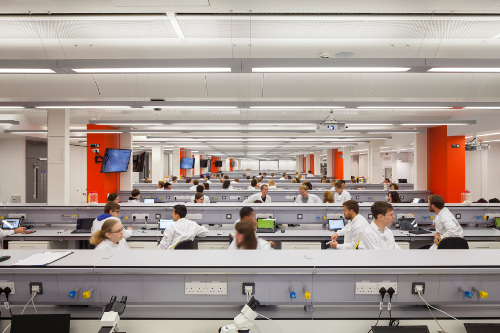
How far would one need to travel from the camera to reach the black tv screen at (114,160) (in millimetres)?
8586

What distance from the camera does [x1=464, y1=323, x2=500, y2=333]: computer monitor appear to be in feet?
7.39

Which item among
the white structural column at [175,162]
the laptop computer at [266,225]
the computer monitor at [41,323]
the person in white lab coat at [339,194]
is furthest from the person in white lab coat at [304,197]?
the white structural column at [175,162]

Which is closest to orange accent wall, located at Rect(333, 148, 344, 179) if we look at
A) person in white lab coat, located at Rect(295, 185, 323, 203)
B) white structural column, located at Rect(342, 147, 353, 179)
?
white structural column, located at Rect(342, 147, 353, 179)

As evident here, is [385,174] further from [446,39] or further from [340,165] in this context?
[446,39]

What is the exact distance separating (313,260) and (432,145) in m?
10.3

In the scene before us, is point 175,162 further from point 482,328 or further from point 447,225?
point 482,328

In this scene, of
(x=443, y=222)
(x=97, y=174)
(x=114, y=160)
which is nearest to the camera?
(x=443, y=222)

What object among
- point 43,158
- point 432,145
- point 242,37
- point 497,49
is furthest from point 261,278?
point 43,158

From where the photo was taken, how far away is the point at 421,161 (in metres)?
11.3

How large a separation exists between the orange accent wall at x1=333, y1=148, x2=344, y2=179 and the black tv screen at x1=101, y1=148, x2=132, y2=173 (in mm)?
15778

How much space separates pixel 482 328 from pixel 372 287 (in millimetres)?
782

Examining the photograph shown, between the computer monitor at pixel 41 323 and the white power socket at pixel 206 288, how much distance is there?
2.73ft

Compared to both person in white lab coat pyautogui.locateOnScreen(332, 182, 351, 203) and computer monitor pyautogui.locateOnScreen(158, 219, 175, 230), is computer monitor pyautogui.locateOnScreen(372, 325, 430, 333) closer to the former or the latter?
computer monitor pyautogui.locateOnScreen(158, 219, 175, 230)

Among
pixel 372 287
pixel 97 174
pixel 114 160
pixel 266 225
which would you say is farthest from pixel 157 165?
pixel 372 287
